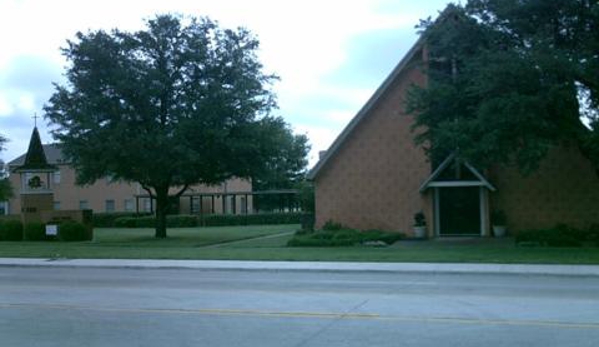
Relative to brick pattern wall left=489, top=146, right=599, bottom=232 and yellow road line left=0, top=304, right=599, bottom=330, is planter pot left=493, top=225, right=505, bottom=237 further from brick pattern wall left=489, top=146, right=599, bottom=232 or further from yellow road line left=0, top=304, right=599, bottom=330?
yellow road line left=0, top=304, right=599, bottom=330

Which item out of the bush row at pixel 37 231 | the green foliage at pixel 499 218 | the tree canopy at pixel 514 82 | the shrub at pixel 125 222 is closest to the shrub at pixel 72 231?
the bush row at pixel 37 231

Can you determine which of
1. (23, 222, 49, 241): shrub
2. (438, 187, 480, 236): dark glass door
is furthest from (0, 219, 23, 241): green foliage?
(438, 187, 480, 236): dark glass door

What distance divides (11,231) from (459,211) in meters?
23.7

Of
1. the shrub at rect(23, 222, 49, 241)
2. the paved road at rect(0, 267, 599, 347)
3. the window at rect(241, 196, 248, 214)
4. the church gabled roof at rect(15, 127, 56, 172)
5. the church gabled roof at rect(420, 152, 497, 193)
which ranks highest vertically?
the church gabled roof at rect(15, 127, 56, 172)

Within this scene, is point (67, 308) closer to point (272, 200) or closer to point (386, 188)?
point (386, 188)

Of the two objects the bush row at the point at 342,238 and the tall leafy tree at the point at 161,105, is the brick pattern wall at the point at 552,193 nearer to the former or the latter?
the bush row at the point at 342,238

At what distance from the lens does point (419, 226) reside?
111 ft

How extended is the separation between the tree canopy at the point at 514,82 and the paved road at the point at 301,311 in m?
8.15

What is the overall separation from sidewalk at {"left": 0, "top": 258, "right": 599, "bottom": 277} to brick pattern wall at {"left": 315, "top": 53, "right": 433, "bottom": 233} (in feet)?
46.0

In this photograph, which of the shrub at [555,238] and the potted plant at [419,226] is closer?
the shrub at [555,238]

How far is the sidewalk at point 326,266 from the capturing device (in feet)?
61.2

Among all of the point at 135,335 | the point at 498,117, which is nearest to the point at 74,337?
the point at 135,335

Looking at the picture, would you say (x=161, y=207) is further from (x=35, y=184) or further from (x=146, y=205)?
(x=146, y=205)

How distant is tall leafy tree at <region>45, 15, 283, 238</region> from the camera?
34.8 metres
